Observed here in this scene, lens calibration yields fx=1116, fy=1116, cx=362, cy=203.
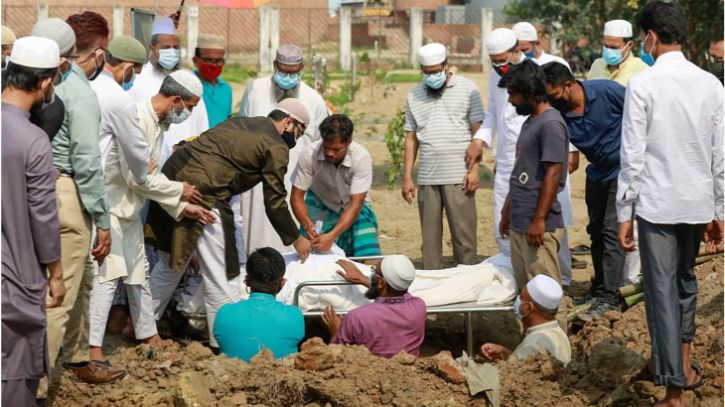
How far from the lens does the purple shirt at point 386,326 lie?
635cm

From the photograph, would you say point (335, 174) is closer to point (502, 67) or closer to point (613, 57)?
point (502, 67)

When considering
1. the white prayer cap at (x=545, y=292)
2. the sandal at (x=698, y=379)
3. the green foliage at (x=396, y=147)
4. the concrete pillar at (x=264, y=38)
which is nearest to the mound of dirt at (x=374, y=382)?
the sandal at (x=698, y=379)

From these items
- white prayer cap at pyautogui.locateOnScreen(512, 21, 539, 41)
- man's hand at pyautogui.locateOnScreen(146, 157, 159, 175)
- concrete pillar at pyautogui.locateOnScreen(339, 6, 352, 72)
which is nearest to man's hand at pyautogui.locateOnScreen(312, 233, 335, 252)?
man's hand at pyautogui.locateOnScreen(146, 157, 159, 175)

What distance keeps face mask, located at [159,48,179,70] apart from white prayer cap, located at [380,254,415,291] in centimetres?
305

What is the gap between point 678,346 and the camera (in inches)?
212

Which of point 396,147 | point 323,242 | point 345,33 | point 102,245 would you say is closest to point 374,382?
point 102,245

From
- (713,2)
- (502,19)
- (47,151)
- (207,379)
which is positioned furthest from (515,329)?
(502,19)

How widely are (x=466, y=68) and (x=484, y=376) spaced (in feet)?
91.6

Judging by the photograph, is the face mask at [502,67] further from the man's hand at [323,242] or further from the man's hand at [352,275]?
the man's hand at [352,275]

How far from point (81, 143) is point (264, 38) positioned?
2745cm

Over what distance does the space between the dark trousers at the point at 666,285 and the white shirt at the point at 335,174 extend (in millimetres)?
2645

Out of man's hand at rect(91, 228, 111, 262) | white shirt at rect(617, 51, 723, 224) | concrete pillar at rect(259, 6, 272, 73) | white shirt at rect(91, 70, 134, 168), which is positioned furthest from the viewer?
concrete pillar at rect(259, 6, 272, 73)

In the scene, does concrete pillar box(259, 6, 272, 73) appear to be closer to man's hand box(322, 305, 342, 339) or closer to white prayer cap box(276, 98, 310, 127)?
white prayer cap box(276, 98, 310, 127)

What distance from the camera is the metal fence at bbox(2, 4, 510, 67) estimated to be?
108ft
